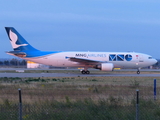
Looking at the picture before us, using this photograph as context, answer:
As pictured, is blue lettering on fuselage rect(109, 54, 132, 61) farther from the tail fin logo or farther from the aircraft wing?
the tail fin logo

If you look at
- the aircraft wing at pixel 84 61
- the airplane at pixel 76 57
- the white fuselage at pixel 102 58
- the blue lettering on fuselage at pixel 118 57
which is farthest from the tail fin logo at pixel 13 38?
the blue lettering on fuselage at pixel 118 57

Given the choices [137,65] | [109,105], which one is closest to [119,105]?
[109,105]

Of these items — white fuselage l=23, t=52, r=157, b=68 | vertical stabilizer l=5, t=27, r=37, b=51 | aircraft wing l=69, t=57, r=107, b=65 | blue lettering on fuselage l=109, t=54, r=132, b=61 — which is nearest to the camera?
vertical stabilizer l=5, t=27, r=37, b=51

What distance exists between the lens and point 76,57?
118 feet

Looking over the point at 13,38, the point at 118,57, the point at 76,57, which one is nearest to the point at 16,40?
the point at 13,38

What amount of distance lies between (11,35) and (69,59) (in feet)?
26.0

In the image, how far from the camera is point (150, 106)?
33.6 ft

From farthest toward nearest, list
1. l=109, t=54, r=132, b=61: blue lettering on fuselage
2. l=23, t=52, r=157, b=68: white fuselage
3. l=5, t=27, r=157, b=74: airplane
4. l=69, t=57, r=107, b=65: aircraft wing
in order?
1. l=109, t=54, r=132, b=61: blue lettering on fuselage
2. l=23, t=52, r=157, b=68: white fuselage
3. l=69, t=57, r=107, b=65: aircraft wing
4. l=5, t=27, r=157, b=74: airplane

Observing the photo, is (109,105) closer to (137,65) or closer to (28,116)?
(28,116)

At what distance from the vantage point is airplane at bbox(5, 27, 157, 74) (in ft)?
113

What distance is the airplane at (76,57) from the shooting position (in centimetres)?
3459

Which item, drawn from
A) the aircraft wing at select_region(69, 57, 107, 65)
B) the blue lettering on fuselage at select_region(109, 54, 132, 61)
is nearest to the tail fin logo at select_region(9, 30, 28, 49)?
the aircraft wing at select_region(69, 57, 107, 65)

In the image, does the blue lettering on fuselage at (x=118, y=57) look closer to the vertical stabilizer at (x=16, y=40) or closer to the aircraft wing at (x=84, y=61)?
the aircraft wing at (x=84, y=61)

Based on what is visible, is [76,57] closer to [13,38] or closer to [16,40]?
[16,40]
